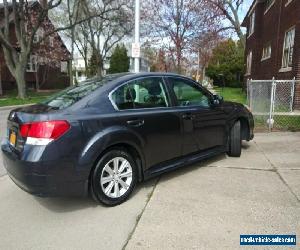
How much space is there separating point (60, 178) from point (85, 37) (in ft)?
122

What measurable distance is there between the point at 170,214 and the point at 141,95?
1641mm

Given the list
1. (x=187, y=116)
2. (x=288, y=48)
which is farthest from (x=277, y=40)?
(x=187, y=116)

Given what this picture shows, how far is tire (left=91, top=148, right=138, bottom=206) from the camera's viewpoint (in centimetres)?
372

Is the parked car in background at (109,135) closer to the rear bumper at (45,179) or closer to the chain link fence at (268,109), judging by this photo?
the rear bumper at (45,179)

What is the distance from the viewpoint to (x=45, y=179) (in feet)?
11.0

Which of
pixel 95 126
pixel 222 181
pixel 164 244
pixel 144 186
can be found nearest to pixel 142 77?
pixel 95 126

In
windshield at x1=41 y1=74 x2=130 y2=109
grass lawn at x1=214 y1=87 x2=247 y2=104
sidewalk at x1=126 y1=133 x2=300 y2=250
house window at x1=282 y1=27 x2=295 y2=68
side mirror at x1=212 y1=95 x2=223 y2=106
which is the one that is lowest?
sidewalk at x1=126 y1=133 x2=300 y2=250

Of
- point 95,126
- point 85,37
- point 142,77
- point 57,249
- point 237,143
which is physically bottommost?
point 57,249

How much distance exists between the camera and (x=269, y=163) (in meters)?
5.59

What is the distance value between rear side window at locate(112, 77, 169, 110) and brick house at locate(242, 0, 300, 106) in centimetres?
777

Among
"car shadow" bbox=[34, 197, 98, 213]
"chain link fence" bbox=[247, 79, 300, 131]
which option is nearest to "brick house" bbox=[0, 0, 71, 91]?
"chain link fence" bbox=[247, 79, 300, 131]

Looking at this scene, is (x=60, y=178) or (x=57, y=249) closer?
(x=57, y=249)

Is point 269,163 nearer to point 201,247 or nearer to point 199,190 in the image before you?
point 199,190

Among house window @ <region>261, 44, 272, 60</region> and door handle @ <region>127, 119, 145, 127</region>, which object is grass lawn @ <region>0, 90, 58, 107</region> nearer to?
house window @ <region>261, 44, 272, 60</region>
